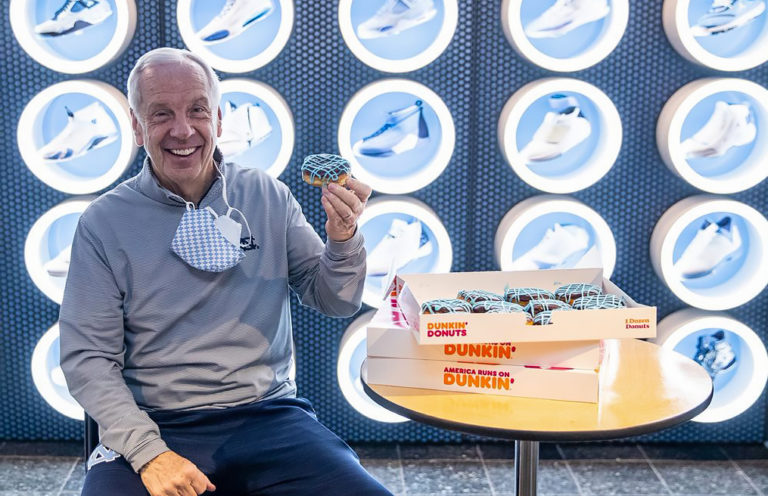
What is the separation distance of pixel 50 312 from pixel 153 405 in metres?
1.39

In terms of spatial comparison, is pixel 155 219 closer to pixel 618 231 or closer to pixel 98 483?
pixel 98 483

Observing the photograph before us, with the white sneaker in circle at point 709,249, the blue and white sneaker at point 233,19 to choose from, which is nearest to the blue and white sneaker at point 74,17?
the blue and white sneaker at point 233,19

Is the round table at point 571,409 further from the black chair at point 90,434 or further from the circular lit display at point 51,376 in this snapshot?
the circular lit display at point 51,376

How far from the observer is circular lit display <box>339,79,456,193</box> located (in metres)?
2.97

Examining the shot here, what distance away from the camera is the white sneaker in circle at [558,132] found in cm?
299

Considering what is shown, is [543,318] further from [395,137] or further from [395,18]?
[395,18]

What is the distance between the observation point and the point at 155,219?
6.60ft

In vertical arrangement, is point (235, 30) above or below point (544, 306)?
above

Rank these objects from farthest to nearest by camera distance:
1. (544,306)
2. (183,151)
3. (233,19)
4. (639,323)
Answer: (233,19), (183,151), (544,306), (639,323)

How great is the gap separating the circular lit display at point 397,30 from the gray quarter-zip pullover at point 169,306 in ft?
3.41

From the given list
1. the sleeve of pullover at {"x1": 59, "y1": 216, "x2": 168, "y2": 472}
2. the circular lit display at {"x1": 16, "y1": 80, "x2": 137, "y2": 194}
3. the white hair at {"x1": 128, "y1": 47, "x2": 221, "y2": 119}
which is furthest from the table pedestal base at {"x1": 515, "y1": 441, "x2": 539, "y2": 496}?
the circular lit display at {"x1": 16, "y1": 80, "x2": 137, "y2": 194}

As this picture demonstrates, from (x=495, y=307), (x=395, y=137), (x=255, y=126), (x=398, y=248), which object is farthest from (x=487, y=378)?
(x=255, y=126)

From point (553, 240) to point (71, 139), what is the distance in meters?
1.89

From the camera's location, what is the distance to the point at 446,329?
1661 millimetres
